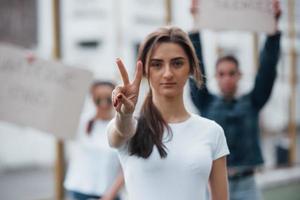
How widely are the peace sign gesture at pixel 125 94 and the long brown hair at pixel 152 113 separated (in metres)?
0.14

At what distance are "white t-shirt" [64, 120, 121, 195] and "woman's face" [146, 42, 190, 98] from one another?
3.99 feet

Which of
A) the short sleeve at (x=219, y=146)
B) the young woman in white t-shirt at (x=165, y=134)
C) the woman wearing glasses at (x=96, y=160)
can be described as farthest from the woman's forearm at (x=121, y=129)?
the woman wearing glasses at (x=96, y=160)

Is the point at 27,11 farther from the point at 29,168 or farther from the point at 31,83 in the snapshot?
the point at 31,83

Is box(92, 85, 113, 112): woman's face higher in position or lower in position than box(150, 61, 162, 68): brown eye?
lower

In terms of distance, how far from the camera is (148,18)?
40.5 ft

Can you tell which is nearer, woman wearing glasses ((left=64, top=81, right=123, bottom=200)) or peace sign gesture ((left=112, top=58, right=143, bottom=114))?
peace sign gesture ((left=112, top=58, right=143, bottom=114))

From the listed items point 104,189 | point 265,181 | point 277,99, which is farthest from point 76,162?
point 277,99

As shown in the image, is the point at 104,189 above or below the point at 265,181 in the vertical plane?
above

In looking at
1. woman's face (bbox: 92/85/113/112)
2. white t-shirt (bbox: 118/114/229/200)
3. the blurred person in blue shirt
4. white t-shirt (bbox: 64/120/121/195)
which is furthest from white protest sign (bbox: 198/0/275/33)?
white t-shirt (bbox: 118/114/229/200)

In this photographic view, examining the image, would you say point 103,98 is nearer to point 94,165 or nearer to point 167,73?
point 94,165

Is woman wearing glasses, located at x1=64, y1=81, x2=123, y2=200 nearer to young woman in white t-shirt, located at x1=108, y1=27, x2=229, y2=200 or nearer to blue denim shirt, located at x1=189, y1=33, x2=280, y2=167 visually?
blue denim shirt, located at x1=189, y1=33, x2=280, y2=167

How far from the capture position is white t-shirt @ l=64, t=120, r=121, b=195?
2.98 meters

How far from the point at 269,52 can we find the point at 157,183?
4.23 ft

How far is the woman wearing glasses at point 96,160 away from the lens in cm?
298
